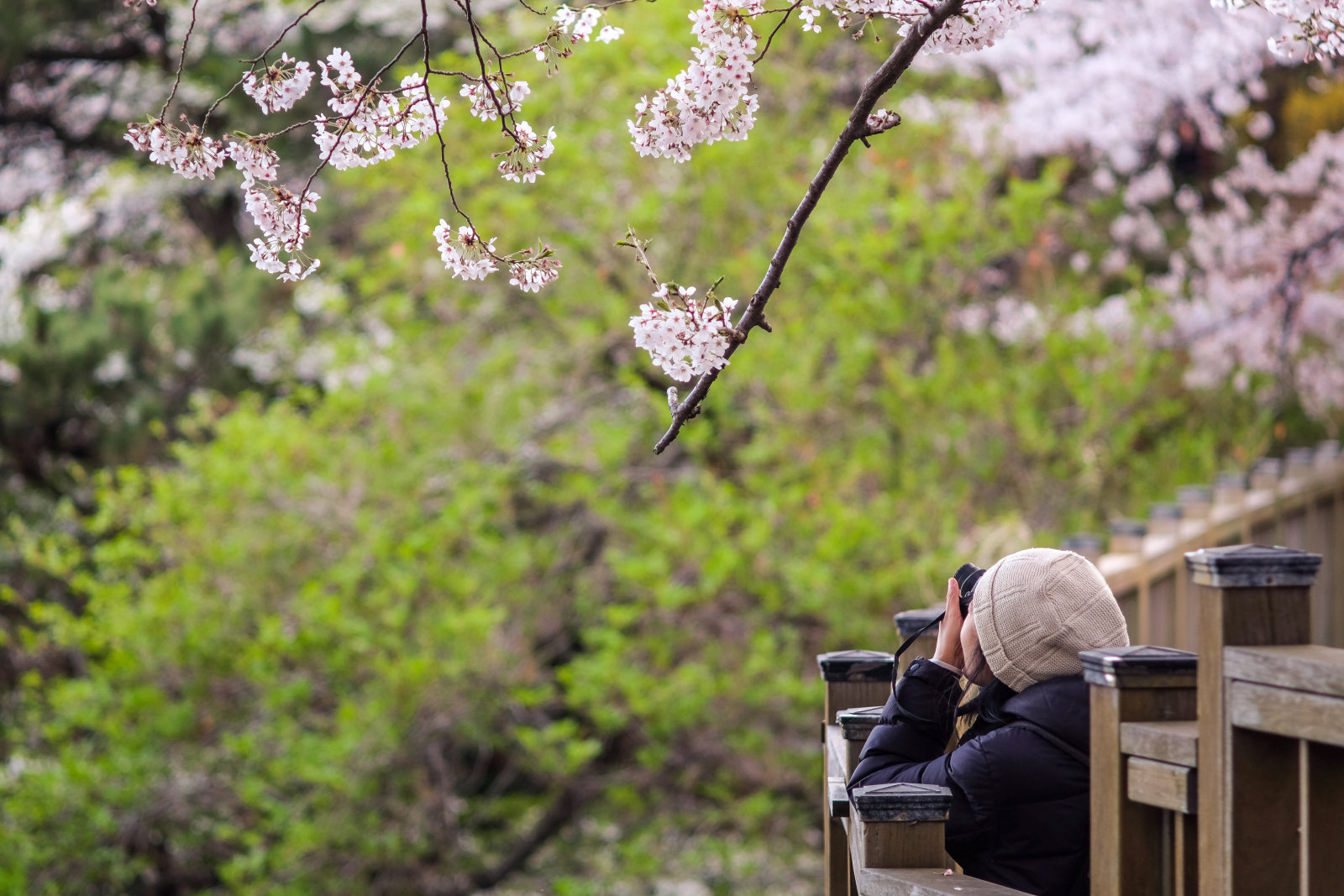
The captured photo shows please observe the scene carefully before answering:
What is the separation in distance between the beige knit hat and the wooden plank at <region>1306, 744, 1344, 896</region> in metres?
0.53

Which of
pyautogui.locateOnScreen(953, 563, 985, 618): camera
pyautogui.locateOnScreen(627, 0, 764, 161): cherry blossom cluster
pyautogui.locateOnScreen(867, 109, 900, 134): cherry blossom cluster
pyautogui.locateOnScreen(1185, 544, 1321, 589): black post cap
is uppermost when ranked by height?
pyautogui.locateOnScreen(627, 0, 764, 161): cherry blossom cluster

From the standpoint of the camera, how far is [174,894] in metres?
5.19

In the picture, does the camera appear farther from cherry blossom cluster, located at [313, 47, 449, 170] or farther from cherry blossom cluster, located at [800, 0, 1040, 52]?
cherry blossom cluster, located at [313, 47, 449, 170]

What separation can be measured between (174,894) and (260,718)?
120cm

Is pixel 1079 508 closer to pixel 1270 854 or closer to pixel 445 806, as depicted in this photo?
pixel 445 806

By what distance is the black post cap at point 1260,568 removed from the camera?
104 centimetres

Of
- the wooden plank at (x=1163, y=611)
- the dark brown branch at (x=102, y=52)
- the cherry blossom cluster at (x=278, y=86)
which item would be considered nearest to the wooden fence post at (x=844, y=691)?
the cherry blossom cluster at (x=278, y=86)

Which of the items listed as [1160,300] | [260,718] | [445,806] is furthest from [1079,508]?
[260,718]

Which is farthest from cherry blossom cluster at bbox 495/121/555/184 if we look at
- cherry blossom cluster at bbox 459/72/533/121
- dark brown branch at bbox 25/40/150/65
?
dark brown branch at bbox 25/40/150/65

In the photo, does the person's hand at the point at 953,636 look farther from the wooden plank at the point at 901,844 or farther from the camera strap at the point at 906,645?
the wooden plank at the point at 901,844

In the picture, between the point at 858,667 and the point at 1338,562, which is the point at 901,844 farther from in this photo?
the point at 1338,562

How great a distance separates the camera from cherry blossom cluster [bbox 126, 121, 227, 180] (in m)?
1.59

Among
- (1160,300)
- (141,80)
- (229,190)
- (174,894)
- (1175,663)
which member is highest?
(141,80)

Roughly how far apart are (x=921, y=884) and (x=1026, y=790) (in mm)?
392
